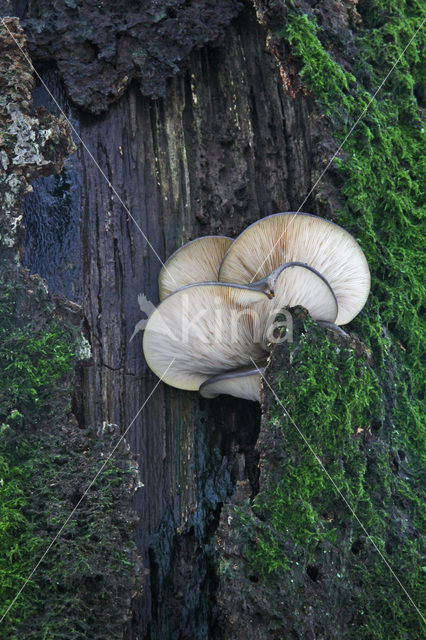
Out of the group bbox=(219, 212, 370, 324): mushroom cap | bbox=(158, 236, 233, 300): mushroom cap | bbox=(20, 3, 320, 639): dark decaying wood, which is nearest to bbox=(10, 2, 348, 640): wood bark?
bbox=(20, 3, 320, 639): dark decaying wood

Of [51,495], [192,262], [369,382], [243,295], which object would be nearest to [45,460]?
[51,495]

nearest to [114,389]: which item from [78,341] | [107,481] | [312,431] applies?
[78,341]

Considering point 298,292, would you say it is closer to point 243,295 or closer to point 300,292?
point 300,292

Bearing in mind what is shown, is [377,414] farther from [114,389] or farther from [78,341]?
[78,341]

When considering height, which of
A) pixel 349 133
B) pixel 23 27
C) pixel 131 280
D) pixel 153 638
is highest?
pixel 23 27

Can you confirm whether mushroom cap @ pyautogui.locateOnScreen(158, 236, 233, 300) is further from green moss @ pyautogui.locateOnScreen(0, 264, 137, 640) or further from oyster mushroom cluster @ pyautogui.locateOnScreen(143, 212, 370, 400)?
green moss @ pyautogui.locateOnScreen(0, 264, 137, 640)

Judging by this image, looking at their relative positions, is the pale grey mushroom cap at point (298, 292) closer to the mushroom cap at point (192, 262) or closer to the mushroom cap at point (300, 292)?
the mushroom cap at point (300, 292)

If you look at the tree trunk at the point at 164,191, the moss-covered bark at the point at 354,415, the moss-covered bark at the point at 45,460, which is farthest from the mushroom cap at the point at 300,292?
the moss-covered bark at the point at 45,460
